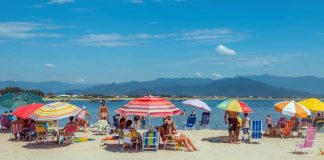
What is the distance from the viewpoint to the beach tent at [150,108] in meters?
12.9

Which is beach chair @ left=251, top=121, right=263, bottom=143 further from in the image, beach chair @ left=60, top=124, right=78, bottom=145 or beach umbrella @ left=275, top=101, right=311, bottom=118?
Answer: beach chair @ left=60, top=124, right=78, bottom=145

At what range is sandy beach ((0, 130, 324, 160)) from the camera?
12242mm

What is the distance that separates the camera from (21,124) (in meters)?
15.6

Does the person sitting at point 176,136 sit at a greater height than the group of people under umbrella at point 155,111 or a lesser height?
lesser

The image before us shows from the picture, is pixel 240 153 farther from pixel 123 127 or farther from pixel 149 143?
pixel 123 127

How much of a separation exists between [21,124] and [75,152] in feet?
12.5

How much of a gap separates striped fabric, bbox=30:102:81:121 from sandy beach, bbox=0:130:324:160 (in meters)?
1.10

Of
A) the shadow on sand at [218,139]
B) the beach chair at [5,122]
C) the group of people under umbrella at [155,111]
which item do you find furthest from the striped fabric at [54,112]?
the beach chair at [5,122]

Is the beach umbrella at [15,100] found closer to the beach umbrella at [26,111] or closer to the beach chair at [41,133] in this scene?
the beach umbrella at [26,111]

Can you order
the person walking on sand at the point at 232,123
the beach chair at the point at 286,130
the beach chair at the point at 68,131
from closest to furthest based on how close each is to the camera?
the beach chair at the point at 68,131
the person walking on sand at the point at 232,123
the beach chair at the point at 286,130

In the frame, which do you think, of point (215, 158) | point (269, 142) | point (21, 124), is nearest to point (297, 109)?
point (269, 142)

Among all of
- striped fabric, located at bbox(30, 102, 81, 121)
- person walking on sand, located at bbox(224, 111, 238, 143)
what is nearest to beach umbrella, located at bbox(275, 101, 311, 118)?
person walking on sand, located at bbox(224, 111, 238, 143)

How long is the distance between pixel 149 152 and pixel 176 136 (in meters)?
1.04

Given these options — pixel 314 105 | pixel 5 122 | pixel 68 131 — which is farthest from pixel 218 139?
pixel 5 122
